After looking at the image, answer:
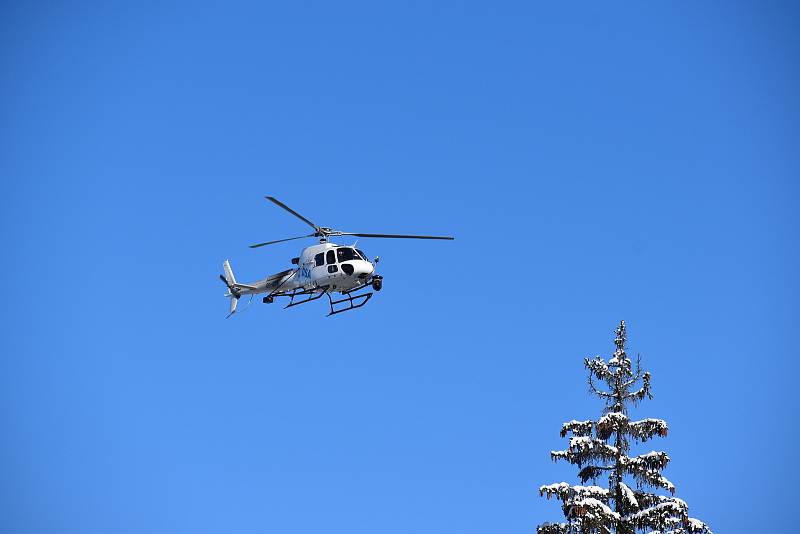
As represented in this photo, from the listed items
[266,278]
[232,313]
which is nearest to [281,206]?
[266,278]

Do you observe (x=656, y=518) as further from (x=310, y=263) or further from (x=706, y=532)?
(x=310, y=263)

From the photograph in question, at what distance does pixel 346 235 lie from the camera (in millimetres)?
52438

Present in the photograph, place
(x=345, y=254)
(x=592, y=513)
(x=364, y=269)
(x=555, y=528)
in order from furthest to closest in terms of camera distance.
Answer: (x=345, y=254), (x=364, y=269), (x=555, y=528), (x=592, y=513)

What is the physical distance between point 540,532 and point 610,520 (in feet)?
8.90

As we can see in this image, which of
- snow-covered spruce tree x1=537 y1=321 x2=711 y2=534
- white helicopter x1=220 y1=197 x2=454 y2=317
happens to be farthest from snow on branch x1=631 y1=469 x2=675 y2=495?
white helicopter x1=220 y1=197 x2=454 y2=317

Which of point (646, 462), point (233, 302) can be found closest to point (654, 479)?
point (646, 462)

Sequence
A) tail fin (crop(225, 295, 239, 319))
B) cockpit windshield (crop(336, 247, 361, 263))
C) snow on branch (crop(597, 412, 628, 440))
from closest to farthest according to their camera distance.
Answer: snow on branch (crop(597, 412, 628, 440)) < cockpit windshield (crop(336, 247, 361, 263)) < tail fin (crop(225, 295, 239, 319))

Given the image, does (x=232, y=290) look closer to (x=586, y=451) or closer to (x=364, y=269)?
(x=364, y=269)

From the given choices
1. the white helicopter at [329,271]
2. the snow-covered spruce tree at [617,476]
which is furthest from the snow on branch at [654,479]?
the white helicopter at [329,271]

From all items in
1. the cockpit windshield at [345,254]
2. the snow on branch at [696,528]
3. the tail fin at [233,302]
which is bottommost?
the snow on branch at [696,528]

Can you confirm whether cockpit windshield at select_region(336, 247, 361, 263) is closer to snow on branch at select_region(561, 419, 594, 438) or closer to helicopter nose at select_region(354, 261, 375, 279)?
helicopter nose at select_region(354, 261, 375, 279)

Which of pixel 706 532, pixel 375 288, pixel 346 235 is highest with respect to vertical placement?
pixel 346 235

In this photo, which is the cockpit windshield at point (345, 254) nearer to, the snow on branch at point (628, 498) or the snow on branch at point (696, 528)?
the snow on branch at point (628, 498)

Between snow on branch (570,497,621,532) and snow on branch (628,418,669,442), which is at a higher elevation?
snow on branch (628,418,669,442)
